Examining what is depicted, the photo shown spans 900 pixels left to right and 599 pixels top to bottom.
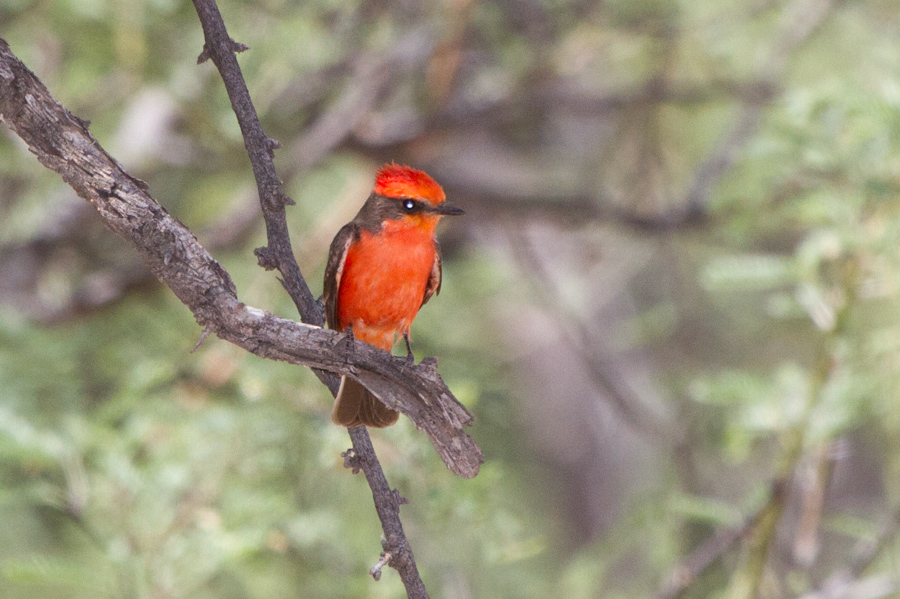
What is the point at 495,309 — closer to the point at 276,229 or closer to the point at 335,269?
the point at 335,269

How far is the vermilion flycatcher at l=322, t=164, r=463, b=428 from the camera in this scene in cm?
336

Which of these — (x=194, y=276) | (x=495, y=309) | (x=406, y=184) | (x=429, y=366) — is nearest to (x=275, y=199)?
(x=194, y=276)

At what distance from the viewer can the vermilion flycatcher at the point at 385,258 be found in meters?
3.36

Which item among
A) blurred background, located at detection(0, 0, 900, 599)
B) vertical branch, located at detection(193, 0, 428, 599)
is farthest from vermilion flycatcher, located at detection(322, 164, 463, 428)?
vertical branch, located at detection(193, 0, 428, 599)

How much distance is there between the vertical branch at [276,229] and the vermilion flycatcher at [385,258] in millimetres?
1116

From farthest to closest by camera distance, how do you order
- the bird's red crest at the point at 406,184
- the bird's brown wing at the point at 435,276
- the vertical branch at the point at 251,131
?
the bird's brown wing at the point at 435,276
the bird's red crest at the point at 406,184
the vertical branch at the point at 251,131

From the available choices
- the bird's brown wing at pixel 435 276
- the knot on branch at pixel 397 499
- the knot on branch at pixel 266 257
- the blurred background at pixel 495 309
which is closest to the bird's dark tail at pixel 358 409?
the knot on branch at pixel 397 499

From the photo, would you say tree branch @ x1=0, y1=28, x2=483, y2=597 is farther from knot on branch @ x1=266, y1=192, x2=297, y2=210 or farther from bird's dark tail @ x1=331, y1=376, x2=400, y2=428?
bird's dark tail @ x1=331, y1=376, x2=400, y2=428

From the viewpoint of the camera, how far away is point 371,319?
3.40 m

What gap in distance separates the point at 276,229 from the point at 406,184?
121 centimetres

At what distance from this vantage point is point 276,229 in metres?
2.16

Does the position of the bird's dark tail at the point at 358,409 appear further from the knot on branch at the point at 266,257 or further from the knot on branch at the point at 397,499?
the knot on branch at the point at 266,257

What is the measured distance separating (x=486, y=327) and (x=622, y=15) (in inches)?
170

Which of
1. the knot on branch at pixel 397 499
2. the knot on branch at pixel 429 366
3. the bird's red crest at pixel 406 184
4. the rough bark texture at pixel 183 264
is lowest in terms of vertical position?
the knot on branch at pixel 397 499
